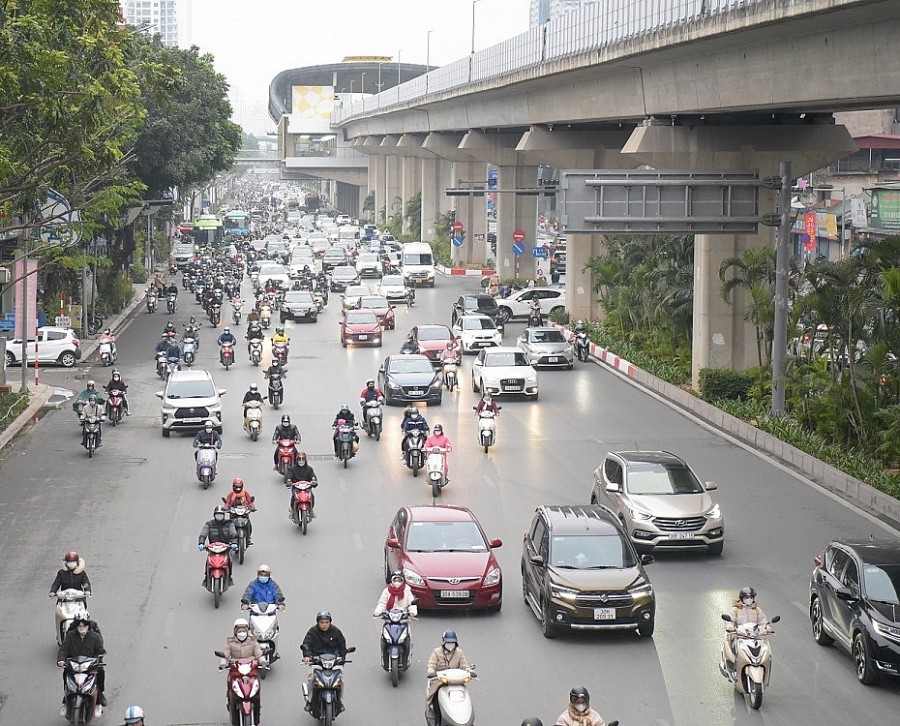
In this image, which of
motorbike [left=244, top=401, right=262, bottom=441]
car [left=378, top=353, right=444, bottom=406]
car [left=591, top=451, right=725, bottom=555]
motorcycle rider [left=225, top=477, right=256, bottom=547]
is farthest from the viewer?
car [left=378, top=353, right=444, bottom=406]

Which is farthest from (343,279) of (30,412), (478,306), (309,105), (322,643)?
(309,105)

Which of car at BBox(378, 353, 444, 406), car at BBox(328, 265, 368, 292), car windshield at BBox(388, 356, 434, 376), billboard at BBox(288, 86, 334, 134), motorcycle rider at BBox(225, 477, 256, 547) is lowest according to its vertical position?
motorcycle rider at BBox(225, 477, 256, 547)

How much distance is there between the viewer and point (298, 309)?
63.2m

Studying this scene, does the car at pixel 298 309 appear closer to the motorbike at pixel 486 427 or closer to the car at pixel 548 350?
the car at pixel 548 350

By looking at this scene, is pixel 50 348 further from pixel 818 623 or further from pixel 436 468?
pixel 818 623

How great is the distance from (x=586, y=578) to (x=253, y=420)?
16678mm

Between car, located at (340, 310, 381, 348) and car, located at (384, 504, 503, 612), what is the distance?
109 feet

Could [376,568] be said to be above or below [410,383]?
below

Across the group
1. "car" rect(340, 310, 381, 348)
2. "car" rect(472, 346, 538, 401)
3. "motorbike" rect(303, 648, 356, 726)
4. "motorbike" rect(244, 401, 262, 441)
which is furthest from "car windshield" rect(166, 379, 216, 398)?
"motorbike" rect(303, 648, 356, 726)

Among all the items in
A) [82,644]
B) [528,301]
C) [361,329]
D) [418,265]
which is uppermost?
[418,265]

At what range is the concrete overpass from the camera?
27266 mm

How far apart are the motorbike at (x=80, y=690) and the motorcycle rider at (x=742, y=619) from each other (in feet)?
21.6

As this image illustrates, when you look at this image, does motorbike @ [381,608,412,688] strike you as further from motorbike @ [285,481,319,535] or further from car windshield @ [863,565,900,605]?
motorbike @ [285,481,319,535]

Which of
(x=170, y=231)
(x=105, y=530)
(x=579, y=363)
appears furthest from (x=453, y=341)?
(x=170, y=231)
